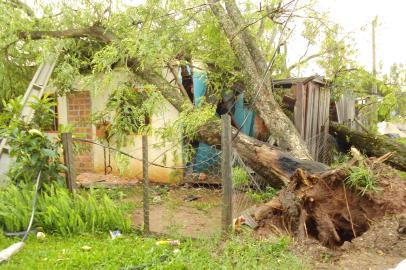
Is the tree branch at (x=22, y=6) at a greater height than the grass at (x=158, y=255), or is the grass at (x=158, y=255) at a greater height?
the tree branch at (x=22, y=6)

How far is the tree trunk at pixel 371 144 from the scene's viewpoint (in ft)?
22.3

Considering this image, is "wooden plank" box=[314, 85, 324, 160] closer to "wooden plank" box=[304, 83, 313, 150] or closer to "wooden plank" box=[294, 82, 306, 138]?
"wooden plank" box=[304, 83, 313, 150]

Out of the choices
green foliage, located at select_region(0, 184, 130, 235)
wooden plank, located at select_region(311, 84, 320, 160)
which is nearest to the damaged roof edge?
wooden plank, located at select_region(311, 84, 320, 160)

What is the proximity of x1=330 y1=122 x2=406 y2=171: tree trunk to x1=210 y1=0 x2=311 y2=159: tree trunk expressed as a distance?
7.40ft

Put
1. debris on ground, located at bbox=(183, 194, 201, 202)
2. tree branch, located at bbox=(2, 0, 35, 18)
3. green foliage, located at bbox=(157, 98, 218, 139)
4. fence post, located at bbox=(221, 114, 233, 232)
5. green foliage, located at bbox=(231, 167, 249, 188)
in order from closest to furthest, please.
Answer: fence post, located at bbox=(221, 114, 233, 232), green foliage, located at bbox=(231, 167, 249, 188), green foliage, located at bbox=(157, 98, 218, 139), debris on ground, located at bbox=(183, 194, 201, 202), tree branch, located at bbox=(2, 0, 35, 18)

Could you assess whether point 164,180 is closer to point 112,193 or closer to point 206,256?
point 112,193

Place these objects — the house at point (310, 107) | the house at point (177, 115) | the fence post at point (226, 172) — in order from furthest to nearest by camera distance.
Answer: the house at point (177, 115) < the house at point (310, 107) < the fence post at point (226, 172)

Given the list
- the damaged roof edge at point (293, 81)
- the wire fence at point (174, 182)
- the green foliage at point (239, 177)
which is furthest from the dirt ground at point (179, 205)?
the damaged roof edge at point (293, 81)

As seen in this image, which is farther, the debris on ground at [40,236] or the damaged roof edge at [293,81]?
the damaged roof edge at [293,81]

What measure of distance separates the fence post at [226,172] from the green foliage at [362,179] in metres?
1.47

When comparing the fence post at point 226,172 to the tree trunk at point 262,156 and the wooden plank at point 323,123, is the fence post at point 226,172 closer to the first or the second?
the tree trunk at point 262,156

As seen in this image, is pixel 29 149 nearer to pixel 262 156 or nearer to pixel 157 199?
pixel 157 199

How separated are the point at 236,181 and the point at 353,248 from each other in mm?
1792

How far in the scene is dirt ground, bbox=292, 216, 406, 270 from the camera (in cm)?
334
